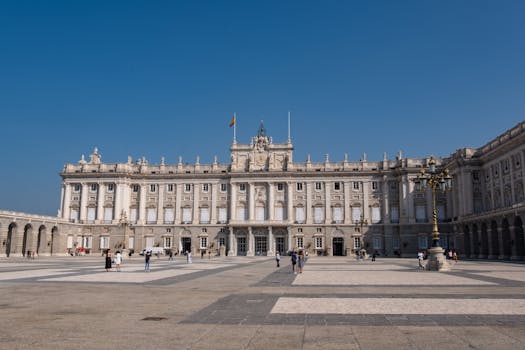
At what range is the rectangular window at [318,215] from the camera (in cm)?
7881

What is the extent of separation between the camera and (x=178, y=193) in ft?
270

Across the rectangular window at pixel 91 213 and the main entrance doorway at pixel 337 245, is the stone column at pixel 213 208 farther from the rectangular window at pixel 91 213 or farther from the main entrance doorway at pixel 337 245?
the rectangular window at pixel 91 213

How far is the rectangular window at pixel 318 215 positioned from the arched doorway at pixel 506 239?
98.9ft

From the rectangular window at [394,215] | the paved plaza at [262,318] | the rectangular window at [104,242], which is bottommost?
the paved plaza at [262,318]

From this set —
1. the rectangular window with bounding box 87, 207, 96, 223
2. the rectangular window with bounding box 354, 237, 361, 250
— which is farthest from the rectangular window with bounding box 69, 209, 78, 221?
the rectangular window with bounding box 354, 237, 361, 250

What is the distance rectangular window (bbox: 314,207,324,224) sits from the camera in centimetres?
7881

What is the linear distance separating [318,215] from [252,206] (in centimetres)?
1174

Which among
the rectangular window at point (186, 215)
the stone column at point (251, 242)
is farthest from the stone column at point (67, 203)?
the stone column at point (251, 242)

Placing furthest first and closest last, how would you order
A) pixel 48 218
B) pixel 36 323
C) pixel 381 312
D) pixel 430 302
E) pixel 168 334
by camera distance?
pixel 48 218 → pixel 430 302 → pixel 381 312 → pixel 36 323 → pixel 168 334

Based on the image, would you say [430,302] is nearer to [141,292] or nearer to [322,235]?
[141,292]

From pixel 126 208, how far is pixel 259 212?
2430 centimetres

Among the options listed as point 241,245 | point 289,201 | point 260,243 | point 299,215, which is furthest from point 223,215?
point 299,215

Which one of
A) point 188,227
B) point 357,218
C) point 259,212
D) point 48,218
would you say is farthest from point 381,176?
point 48,218

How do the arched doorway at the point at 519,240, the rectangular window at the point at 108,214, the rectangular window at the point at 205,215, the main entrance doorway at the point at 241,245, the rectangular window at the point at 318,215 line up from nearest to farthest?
the arched doorway at the point at 519,240 < the main entrance doorway at the point at 241,245 < the rectangular window at the point at 318,215 < the rectangular window at the point at 108,214 < the rectangular window at the point at 205,215
